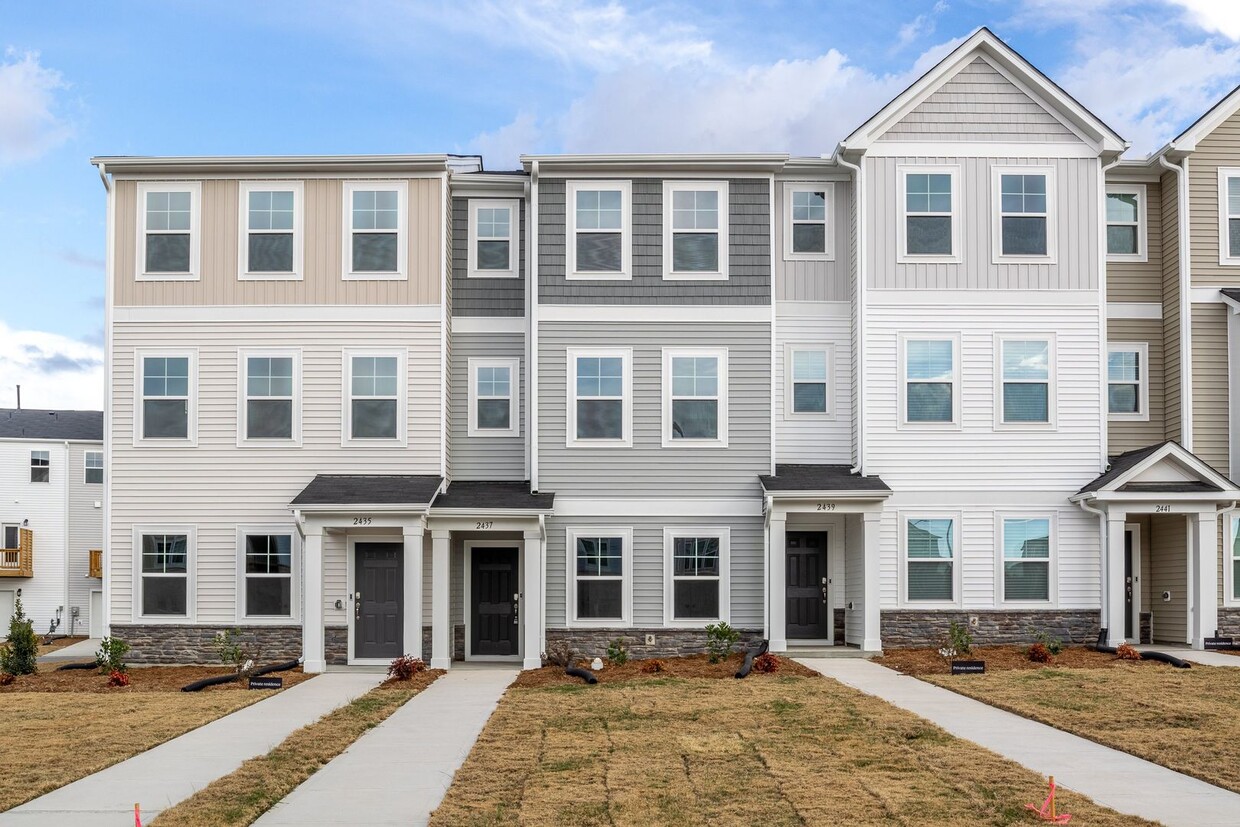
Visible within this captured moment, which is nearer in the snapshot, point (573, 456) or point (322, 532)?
point (322, 532)

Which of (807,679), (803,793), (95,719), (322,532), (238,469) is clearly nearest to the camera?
(803,793)

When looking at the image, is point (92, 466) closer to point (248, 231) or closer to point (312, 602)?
point (248, 231)

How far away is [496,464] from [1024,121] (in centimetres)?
1095

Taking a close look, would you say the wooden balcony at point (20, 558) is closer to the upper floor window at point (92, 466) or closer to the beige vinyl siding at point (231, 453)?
the upper floor window at point (92, 466)

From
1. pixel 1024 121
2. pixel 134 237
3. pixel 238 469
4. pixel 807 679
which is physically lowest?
pixel 807 679

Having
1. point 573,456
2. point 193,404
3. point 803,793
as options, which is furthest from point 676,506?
point 803,793

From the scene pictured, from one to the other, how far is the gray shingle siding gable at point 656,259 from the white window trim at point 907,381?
8.30 feet

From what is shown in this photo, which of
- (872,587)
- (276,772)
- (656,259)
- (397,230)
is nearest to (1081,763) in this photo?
(276,772)

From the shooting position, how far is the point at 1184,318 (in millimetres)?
22297

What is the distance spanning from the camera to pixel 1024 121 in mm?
22016

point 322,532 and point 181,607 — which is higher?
point 322,532

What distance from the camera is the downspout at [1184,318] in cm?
2227

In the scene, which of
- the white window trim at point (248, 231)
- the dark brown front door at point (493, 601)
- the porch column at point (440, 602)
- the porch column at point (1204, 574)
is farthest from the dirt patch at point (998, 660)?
the white window trim at point (248, 231)

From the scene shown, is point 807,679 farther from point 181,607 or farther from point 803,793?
point 181,607
